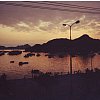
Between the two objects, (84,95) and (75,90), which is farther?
(75,90)

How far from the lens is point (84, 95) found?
26.3 meters

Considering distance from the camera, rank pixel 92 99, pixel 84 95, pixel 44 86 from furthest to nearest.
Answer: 1. pixel 44 86
2. pixel 84 95
3. pixel 92 99

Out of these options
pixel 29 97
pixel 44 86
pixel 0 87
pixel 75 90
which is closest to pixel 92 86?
pixel 75 90

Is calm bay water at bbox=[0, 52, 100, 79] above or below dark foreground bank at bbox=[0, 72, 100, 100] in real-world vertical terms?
above

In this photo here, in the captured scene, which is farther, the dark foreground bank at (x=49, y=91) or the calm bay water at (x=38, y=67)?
the calm bay water at (x=38, y=67)

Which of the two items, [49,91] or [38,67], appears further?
[38,67]

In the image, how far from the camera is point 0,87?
27734 millimetres

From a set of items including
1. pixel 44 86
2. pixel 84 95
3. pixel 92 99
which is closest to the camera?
pixel 92 99

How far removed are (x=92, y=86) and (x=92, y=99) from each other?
5602 mm

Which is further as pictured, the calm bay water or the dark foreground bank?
the calm bay water

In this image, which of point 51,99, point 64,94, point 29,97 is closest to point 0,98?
point 29,97

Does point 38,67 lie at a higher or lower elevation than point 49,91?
higher

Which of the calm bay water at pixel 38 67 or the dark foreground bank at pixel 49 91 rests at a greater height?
the calm bay water at pixel 38 67

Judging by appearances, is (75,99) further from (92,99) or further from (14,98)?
(14,98)
